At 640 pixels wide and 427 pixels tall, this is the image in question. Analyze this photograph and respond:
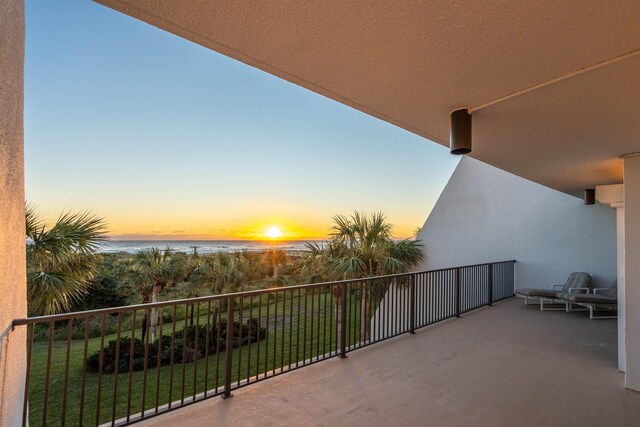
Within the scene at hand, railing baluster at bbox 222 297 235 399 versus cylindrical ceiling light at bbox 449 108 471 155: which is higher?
cylindrical ceiling light at bbox 449 108 471 155

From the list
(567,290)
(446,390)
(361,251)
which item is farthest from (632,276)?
(361,251)

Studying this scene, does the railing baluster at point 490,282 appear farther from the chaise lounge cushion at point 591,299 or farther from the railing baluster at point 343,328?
the railing baluster at point 343,328

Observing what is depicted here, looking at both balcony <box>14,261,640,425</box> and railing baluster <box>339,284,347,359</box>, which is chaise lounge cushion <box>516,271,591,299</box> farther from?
railing baluster <box>339,284,347,359</box>

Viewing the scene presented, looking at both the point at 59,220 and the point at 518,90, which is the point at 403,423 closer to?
the point at 518,90

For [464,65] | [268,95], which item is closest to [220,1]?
A: [464,65]

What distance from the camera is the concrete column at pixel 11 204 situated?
4.44ft

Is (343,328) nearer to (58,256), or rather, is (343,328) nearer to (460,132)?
(460,132)

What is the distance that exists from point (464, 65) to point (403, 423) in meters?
2.41

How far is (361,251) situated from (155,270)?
6.77 metres

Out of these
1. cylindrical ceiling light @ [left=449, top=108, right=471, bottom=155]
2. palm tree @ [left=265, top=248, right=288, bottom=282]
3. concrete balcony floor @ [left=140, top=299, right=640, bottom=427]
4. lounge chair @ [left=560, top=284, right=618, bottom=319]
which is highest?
cylindrical ceiling light @ [left=449, top=108, right=471, bottom=155]

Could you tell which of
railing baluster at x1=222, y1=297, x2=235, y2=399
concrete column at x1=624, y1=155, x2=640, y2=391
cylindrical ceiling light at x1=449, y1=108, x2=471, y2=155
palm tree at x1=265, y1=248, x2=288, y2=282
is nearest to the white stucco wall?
concrete column at x1=624, y1=155, x2=640, y2=391

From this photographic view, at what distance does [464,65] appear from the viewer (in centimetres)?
170

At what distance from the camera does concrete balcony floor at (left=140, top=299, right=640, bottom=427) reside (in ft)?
8.13

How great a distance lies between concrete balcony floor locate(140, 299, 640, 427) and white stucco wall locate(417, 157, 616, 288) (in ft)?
10.3
